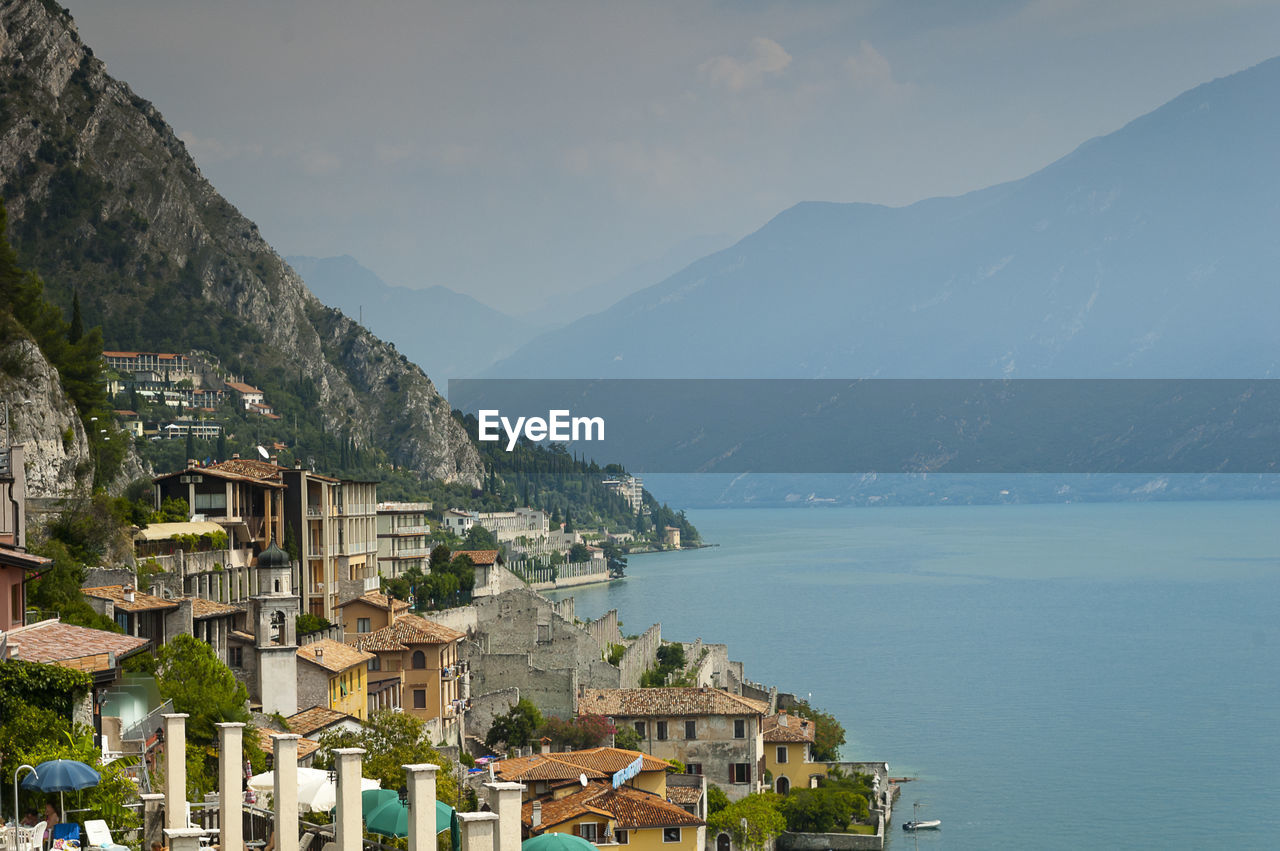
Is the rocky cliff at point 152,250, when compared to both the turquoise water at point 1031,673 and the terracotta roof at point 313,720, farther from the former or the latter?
the terracotta roof at point 313,720

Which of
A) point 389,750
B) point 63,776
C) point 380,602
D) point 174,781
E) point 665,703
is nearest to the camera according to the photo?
point 63,776

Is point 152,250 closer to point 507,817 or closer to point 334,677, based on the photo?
point 334,677

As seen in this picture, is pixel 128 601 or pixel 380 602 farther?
pixel 380 602

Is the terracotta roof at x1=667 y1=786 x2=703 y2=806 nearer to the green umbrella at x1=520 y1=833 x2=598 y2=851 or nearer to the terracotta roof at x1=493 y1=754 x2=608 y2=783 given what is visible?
the terracotta roof at x1=493 y1=754 x2=608 y2=783

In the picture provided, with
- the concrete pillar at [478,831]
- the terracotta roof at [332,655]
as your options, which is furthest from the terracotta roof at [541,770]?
the concrete pillar at [478,831]

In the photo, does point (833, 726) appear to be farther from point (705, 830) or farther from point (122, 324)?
point (122, 324)

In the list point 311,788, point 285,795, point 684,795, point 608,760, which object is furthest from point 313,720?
point 285,795

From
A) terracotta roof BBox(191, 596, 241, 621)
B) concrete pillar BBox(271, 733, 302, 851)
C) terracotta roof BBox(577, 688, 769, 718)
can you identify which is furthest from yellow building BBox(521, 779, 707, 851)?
concrete pillar BBox(271, 733, 302, 851)
